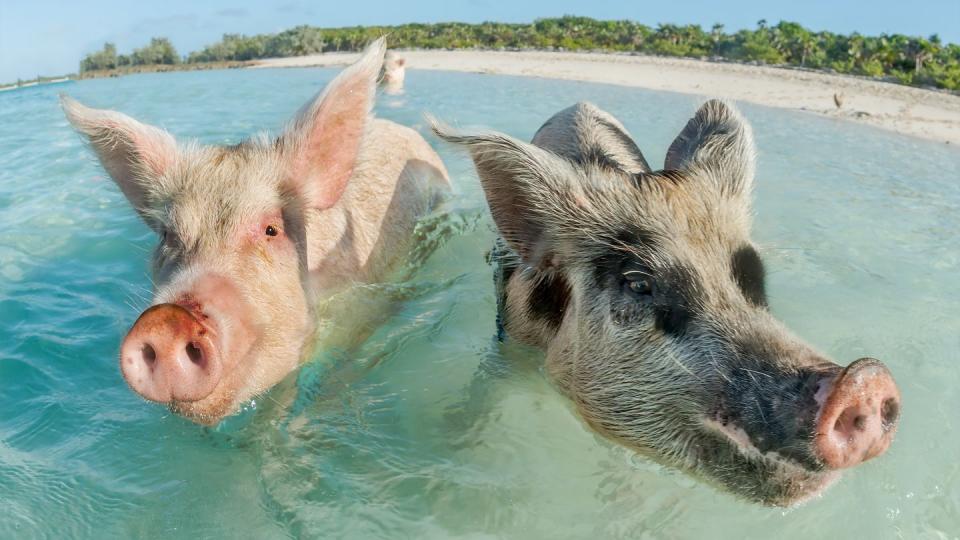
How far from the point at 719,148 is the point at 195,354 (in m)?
2.89

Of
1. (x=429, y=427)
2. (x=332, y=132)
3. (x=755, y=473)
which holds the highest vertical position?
(x=332, y=132)

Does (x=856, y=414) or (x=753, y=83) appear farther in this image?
(x=753, y=83)

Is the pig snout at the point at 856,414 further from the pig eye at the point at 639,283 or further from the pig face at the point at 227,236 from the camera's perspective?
the pig face at the point at 227,236

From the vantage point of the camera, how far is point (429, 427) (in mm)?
4145

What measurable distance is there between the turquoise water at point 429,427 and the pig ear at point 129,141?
2.60 feet

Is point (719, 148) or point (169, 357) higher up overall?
point (719, 148)

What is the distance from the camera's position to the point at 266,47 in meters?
60.0

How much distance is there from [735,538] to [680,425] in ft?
2.72

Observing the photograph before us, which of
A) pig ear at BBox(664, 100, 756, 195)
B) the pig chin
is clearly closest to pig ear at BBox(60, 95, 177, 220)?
pig ear at BBox(664, 100, 756, 195)

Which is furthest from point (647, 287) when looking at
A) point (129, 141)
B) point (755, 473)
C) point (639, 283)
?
point (129, 141)

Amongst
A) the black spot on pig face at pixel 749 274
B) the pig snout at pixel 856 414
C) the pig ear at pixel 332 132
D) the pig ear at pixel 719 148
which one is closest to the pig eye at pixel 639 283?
the black spot on pig face at pixel 749 274

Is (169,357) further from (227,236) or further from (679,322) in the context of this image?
(679,322)

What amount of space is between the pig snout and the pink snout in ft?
7.77

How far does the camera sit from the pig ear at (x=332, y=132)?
174 inches
